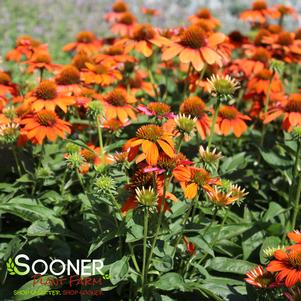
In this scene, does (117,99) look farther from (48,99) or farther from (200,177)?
(200,177)

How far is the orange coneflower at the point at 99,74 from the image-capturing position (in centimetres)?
291

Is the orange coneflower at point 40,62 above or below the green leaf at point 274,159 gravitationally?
above

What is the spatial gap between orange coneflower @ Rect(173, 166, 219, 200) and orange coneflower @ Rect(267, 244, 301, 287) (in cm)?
34

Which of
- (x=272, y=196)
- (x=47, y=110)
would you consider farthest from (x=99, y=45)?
(x=272, y=196)

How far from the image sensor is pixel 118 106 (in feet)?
9.11

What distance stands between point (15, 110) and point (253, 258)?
1.38 meters

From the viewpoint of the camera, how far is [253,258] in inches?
103

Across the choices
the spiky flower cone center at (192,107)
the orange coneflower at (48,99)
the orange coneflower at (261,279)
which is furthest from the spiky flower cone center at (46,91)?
the orange coneflower at (261,279)

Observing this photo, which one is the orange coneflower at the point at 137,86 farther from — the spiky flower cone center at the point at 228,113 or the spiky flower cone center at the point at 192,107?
the spiky flower cone center at the point at 192,107

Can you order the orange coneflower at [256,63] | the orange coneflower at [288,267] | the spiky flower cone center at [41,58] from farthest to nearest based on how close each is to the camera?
1. the orange coneflower at [256,63]
2. the spiky flower cone center at [41,58]
3. the orange coneflower at [288,267]

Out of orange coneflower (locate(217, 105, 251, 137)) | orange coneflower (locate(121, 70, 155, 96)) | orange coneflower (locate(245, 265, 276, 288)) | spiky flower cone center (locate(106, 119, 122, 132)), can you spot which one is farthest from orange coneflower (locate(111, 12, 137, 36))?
orange coneflower (locate(245, 265, 276, 288))

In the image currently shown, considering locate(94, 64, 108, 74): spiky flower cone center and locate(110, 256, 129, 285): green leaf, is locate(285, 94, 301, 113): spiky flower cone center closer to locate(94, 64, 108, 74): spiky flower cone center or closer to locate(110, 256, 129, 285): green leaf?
locate(94, 64, 108, 74): spiky flower cone center

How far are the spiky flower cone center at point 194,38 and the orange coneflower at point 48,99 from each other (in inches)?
26.5

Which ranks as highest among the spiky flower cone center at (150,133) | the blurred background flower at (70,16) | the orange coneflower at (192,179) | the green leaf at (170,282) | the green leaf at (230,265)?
the spiky flower cone center at (150,133)
